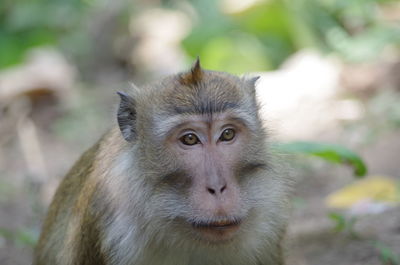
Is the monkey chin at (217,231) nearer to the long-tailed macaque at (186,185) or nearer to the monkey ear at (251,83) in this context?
the long-tailed macaque at (186,185)

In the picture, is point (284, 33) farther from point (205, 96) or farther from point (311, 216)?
point (205, 96)

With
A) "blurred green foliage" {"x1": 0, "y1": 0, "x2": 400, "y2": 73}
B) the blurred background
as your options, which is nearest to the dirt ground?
the blurred background

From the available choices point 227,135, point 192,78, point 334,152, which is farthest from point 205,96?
point 334,152

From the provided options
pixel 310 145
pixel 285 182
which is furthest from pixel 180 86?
pixel 310 145

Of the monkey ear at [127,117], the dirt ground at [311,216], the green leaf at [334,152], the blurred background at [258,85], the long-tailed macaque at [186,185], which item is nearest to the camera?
the long-tailed macaque at [186,185]

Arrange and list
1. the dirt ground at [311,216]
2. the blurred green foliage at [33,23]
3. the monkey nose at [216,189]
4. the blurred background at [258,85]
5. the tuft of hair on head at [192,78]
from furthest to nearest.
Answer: the blurred green foliage at [33,23]
the blurred background at [258,85]
the dirt ground at [311,216]
the tuft of hair on head at [192,78]
the monkey nose at [216,189]

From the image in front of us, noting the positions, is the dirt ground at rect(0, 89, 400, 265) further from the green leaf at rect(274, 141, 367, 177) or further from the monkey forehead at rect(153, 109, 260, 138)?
the monkey forehead at rect(153, 109, 260, 138)

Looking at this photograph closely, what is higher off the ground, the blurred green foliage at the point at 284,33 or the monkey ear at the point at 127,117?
the blurred green foliage at the point at 284,33

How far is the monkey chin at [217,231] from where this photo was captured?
347 cm

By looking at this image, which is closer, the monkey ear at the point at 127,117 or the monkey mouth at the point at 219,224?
the monkey mouth at the point at 219,224

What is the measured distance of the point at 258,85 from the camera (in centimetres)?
916

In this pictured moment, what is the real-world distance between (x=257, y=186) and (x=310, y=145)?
4.08ft

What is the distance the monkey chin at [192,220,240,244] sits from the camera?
11.4 ft

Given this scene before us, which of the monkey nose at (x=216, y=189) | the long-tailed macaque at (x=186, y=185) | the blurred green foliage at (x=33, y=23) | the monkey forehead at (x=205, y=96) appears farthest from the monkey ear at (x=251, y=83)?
the blurred green foliage at (x=33, y=23)
